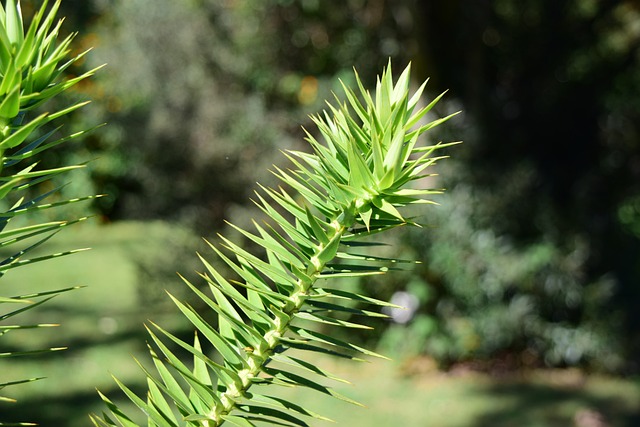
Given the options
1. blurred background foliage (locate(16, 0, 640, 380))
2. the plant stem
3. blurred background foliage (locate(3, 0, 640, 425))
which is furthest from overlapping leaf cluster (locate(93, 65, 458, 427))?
blurred background foliage (locate(16, 0, 640, 380))

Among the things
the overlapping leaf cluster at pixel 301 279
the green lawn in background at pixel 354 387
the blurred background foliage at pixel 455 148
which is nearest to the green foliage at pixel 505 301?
the blurred background foliage at pixel 455 148

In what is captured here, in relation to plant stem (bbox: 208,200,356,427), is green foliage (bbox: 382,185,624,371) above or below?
above

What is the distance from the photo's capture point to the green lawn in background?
6.85 m

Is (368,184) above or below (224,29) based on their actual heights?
below

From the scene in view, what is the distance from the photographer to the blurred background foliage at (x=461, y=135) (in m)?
7.82

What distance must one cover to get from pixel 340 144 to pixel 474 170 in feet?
23.4

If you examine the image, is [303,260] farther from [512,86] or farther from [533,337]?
[512,86]

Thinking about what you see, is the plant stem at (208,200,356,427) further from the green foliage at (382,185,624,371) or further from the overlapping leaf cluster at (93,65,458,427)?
the green foliage at (382,185,624,371)

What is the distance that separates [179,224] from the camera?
8.41 m

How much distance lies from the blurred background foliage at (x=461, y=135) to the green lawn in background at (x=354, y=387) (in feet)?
1.04

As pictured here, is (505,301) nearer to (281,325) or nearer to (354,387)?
(354,387)

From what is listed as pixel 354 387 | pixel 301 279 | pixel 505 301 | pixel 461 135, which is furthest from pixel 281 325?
pixel 461 135

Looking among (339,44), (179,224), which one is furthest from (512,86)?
(179,224)

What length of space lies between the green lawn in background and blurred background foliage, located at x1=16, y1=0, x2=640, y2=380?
0.32 m
